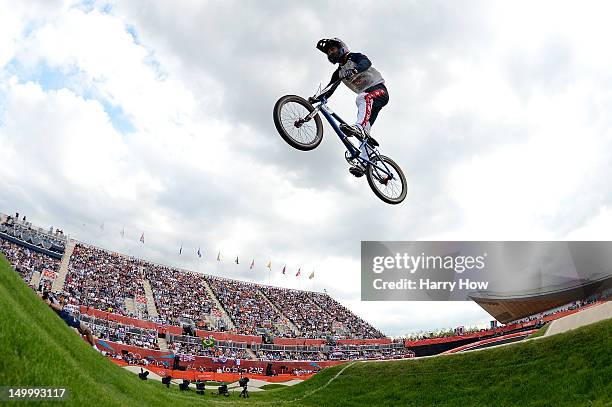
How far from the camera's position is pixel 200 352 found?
42094 millimetres

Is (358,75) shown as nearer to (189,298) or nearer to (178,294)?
(189,298)

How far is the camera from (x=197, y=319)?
51.5 m

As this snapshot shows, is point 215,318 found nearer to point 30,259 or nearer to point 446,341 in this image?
point 30,259

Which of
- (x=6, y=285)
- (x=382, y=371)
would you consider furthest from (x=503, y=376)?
(x=6, y=285)

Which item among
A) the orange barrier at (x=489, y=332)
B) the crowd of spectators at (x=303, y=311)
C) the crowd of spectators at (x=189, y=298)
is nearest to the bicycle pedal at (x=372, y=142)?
the crowd of spectators at (x=189, y=298)

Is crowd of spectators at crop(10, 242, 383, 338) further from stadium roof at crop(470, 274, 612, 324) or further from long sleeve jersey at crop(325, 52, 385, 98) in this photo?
long sleeve jersey at crop(325, 52, 385, 98)

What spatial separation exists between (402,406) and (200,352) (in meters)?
26.6

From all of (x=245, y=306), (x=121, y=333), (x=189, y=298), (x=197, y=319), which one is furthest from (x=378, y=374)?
(x=245, y=306)

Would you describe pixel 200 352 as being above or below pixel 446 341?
below

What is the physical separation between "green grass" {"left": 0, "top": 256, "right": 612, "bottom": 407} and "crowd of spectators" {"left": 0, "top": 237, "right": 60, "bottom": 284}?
96.7 feet

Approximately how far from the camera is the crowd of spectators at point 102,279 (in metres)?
44.0

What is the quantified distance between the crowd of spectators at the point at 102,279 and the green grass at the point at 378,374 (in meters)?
24.0

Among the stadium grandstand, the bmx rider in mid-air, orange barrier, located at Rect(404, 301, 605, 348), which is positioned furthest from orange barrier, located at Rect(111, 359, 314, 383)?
the bmx rider in mid-air

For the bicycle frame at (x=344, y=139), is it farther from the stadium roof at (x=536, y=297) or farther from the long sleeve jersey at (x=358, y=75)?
the stadium roof at (x=536, y=297)
